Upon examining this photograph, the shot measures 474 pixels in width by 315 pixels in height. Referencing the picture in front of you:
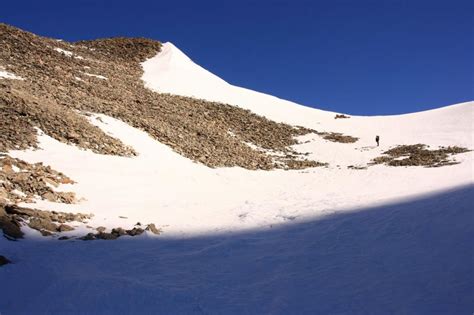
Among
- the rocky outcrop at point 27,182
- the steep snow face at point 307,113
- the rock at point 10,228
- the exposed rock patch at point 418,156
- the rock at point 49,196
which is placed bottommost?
the rock at point 10,228

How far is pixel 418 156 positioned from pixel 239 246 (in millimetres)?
21674

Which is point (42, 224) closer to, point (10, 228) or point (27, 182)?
point (10, 228)

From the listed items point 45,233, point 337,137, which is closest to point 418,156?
point 337,137

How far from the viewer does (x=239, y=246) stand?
10.5m

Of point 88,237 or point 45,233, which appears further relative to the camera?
point 88,237

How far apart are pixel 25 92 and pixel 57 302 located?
1747cm

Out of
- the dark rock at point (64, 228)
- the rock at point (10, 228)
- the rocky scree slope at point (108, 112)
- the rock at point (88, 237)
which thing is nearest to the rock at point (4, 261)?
the rock at point (10, 228)

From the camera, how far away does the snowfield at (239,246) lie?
6.91 m

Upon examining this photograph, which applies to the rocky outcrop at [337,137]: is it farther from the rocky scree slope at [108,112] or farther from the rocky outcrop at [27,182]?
the rocky outcrop at [27,182]

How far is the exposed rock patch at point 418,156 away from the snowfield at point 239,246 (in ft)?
12.2

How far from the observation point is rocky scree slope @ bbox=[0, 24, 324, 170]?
18759 mm

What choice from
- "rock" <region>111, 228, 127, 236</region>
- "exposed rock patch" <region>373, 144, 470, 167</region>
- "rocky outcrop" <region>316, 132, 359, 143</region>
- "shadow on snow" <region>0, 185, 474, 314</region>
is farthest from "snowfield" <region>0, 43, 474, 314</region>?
"rocky outcrop" <region>316, 132, 359, 143</region>

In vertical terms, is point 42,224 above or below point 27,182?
below

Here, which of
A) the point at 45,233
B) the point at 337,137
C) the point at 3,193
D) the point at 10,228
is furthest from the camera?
the point at 337,137
